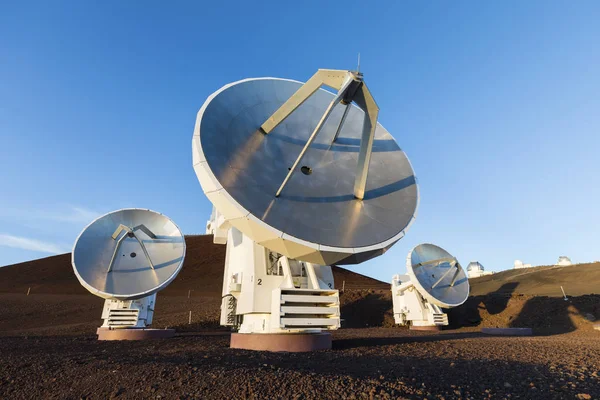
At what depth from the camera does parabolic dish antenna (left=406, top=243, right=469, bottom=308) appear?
2427cm

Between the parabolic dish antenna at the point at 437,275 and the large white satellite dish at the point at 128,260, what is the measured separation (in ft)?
51.5

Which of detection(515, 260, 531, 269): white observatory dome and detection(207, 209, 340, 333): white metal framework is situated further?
detection(515, 260, 531, 269): white observatory dome

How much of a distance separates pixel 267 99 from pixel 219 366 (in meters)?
9.26

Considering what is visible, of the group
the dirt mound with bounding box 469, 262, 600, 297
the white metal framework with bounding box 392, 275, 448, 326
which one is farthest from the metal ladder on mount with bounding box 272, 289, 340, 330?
the dirt mound with bounding box 469, 262, 600, 297

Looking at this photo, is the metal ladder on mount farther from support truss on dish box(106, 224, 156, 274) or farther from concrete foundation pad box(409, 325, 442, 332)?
concrete foundation pad box(409, 325, 442, 332)

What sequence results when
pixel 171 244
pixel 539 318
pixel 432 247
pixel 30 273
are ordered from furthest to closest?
pixel 30 273, pixel 432 247, pixel 539 318, pixel 171 244

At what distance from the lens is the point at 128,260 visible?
19.6 metres

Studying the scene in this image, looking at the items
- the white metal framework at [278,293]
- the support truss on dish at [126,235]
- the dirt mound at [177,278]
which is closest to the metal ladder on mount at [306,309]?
the white metal framework at [278,293]

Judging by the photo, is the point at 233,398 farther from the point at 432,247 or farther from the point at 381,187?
the point at 432,247

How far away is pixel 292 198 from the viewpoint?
1084 cm

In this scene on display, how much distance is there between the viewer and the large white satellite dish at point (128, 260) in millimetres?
18188

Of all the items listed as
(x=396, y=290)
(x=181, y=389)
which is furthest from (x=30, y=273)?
(x=181, y=389)

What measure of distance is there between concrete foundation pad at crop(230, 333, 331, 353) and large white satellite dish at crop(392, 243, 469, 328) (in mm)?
14897

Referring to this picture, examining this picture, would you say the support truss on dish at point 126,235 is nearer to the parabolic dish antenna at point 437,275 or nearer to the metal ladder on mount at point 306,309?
the metal ladder on mount at point 306,309
